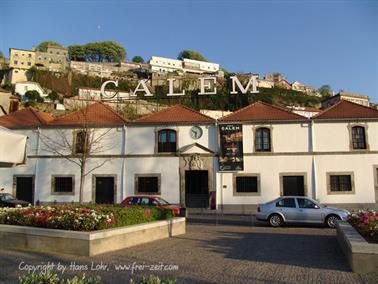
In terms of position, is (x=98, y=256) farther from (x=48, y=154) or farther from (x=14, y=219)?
(x=48, y=154)

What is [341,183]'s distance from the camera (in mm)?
26406

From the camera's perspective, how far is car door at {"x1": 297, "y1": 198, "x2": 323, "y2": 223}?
17125mm

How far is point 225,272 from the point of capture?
773 cm

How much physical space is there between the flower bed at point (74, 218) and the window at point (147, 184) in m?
15.6

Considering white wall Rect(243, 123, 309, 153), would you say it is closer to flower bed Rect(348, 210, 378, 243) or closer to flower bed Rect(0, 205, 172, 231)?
flower bed Rect(0, 205, 172, 231)

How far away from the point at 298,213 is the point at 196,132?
489 inches

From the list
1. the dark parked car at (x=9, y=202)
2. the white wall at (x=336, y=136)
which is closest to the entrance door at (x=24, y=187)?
the dark parked car at (x=9, y=202)

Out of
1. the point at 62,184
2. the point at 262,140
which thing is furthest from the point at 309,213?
the point at 62,184

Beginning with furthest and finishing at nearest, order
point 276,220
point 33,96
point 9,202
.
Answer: point 33,96, point 9,202, point 276,220

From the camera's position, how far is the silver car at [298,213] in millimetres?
17062

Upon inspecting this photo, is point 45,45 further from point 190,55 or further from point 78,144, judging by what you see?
point 78,144

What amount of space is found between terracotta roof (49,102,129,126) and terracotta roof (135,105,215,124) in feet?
6.57

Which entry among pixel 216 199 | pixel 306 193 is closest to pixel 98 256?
pixel 216 199

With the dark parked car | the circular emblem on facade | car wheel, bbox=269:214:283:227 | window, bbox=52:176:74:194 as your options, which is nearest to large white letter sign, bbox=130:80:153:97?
the circular emblem on facade
